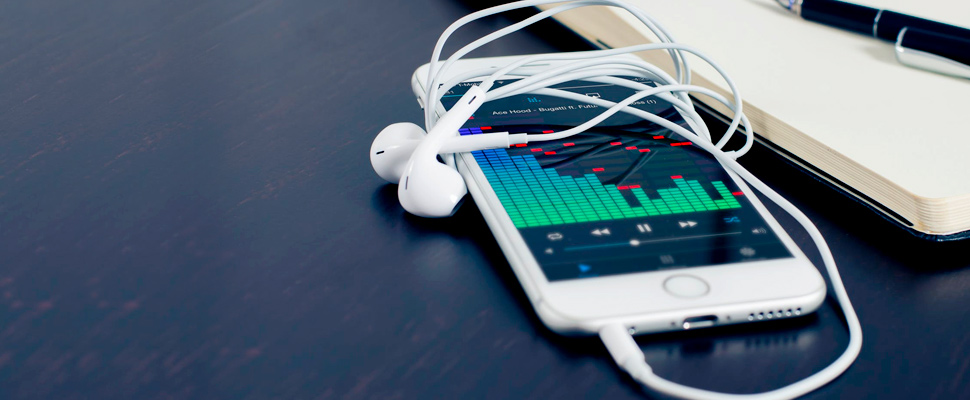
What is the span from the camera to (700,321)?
368 mm

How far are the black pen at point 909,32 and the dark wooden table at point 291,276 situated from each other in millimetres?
186

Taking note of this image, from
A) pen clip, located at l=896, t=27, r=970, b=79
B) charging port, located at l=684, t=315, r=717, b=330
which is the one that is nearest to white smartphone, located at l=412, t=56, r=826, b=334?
charging port, located at l=684, t=315, r=717, b=330

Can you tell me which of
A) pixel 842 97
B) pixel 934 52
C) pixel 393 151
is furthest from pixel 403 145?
pixel 934 52

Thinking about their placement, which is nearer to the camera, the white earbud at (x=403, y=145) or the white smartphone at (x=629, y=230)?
the white smartphone at (x=629, y=230)

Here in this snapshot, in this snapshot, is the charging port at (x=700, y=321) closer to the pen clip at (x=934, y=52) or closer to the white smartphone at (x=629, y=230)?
the white smartphone at (x=629, y=230)

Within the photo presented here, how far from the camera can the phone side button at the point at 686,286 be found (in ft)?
1.23

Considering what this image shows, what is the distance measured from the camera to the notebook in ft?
1.47

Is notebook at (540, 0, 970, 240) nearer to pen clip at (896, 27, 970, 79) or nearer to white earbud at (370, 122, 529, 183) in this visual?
pen clip at (896, 27, 970, 79)

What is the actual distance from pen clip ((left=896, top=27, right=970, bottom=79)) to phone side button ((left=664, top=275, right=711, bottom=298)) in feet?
1.15

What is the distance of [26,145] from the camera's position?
21.3 inches

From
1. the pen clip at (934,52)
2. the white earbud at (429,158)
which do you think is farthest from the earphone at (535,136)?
the pen clip at (934,52)

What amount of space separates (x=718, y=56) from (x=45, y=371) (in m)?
0.51

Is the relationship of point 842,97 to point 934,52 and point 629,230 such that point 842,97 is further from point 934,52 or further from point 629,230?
point 629,230

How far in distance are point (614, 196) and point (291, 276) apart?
18 cm
